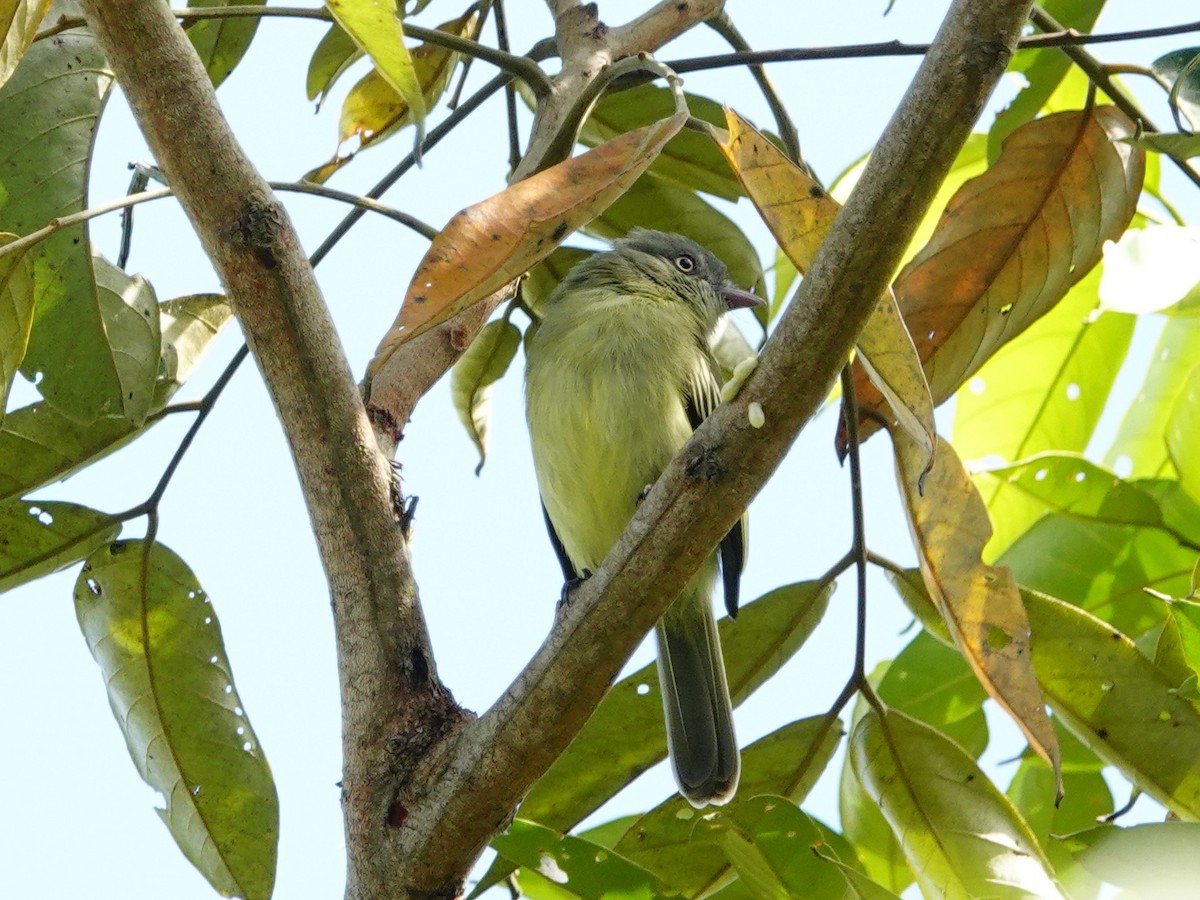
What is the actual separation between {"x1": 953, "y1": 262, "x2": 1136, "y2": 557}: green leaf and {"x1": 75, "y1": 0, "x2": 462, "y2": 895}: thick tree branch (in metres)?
1.71

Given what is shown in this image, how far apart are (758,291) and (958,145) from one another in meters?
2.29

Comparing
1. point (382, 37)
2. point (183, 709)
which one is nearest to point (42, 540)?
point (183, 709)

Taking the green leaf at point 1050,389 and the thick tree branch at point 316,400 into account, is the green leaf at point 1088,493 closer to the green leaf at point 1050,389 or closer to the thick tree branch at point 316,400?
the green leaf at point 1050,389

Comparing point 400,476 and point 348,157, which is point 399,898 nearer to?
point 400,476

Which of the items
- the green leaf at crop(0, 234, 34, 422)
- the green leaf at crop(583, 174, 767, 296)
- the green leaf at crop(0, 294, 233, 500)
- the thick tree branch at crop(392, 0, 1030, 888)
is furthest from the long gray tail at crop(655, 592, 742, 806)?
the green leaf at crop(0, 234, 34, 422)

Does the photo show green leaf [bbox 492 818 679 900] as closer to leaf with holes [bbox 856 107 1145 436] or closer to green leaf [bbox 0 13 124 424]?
leaf with holes [bbox 856 107 1145 436]

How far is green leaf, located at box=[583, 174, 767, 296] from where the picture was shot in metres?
3.58

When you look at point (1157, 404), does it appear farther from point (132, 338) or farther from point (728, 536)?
point (132, 338)

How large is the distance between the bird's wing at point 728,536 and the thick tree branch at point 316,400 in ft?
5.49

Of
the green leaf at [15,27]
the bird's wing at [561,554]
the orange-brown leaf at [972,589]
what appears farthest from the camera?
the bird's wing at [561,554]

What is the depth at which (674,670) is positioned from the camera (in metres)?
3.70

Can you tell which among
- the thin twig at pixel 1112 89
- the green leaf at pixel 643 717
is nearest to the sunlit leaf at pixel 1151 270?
the thin twig at pixel 1112 89

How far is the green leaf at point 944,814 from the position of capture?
219cm

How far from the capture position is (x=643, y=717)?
9.20 ft
